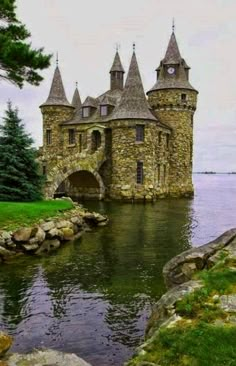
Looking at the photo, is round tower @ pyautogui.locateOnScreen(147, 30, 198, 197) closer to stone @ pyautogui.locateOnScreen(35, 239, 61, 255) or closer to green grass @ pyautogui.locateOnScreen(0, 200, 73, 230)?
green grass @ pyautogui.locateOnScreen(0, 200, 73, 230)

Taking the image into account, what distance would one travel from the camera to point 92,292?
12242 millimetres

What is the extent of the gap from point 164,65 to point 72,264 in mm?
36321

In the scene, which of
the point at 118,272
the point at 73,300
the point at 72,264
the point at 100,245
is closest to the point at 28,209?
the point at 100,245

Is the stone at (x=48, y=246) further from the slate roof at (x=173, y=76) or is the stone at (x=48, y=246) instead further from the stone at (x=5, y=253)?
the slate roof at (x=173, y=76)

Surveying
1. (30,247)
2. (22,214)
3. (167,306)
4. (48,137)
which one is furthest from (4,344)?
(48,137)

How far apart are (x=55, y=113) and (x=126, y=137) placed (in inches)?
502

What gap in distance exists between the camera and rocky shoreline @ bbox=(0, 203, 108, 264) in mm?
16484

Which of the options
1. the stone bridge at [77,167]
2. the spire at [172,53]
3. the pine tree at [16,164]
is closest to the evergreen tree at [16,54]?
the pine tree at [16,164]

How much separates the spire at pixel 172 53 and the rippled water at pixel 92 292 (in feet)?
96.9

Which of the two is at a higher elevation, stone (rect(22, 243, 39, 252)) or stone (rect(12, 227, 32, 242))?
stone (rect(12, 227, 32, 242))

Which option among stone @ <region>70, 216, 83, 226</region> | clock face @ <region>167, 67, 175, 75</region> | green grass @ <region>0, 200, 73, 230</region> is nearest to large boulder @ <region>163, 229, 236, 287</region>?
green grass @ <region>0, 200, 73, 230</region>

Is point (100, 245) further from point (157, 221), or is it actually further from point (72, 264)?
point (157, 221)

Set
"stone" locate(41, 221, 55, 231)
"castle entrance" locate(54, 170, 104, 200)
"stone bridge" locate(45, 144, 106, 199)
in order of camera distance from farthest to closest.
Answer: "castle entrance" locate(54, 170, 104, 200) < "stone bridge" locate(45, 144, 106, 199) < "stone" locate(41, 221, 55, 231)

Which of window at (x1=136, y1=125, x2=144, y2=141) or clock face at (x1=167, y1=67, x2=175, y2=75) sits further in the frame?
clock face at (x1=167, y1=67, x2=175, y2=75)
